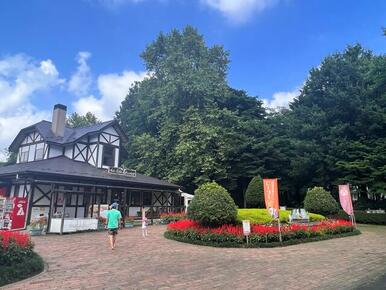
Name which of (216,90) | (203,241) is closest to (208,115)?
(216,90)

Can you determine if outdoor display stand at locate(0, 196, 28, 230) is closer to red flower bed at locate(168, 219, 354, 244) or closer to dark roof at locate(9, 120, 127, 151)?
red flower bed at locate(168, 219, 354, 244)

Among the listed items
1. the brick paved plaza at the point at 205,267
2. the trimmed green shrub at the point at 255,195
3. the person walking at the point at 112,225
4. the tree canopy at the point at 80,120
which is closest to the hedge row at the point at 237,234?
the brick paved plaza at the point at 205,267

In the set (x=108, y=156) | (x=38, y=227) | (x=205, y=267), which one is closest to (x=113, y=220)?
(x=205, y=267)

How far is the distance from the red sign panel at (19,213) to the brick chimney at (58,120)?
10761mm

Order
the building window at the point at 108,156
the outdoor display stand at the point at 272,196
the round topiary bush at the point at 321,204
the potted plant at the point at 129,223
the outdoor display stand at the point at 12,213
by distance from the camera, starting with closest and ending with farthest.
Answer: the outdoor display stand at the point at 272,196 < the outdoor display stand at the point at 12,213 < the potted plant at the point at 129,223 < the round topiary bush at the point at 321,204 < the building window at the point at 108,156

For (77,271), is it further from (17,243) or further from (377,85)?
(377,85)

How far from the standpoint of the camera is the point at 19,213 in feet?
54.2

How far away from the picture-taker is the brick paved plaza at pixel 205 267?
6.71m

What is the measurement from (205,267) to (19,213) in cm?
1252

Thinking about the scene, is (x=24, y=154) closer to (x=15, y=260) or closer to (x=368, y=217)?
(x=15, y=260)

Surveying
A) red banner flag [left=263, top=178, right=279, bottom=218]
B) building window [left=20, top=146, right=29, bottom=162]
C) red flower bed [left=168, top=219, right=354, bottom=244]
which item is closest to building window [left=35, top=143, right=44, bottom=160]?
building window [left=20, top=146, right=29, bottom=162]

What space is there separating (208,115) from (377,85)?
15.3m

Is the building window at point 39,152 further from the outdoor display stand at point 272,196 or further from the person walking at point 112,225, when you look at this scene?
the outdoor display stand at point 272,196

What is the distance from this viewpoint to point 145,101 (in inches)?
1604
